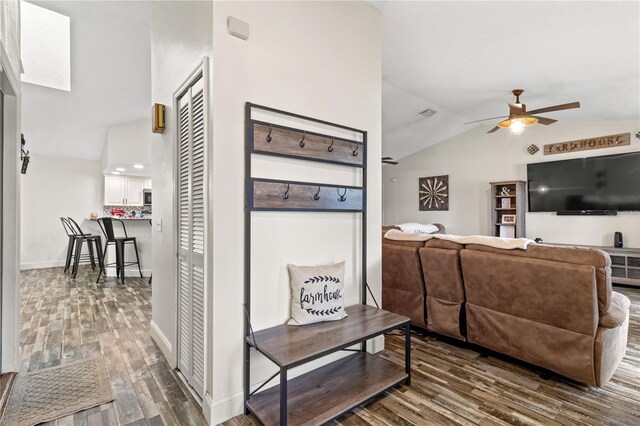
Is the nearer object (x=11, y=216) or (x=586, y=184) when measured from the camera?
(x=11, y=216)

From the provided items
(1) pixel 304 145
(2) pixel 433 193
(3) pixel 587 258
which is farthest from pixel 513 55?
(2) pixel 433 193

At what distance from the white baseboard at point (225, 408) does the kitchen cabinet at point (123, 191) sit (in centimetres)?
635

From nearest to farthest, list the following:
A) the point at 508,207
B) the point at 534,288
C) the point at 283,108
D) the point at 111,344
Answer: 1. the point at 283,108
2. the point at 534,288
3. the point at 111,344
4. the point at 508,207

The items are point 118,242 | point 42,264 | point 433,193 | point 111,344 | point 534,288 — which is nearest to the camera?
point 534,288

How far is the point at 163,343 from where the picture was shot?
2.53 meters

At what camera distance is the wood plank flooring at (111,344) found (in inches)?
70.0

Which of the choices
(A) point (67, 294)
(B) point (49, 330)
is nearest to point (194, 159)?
(B) point (49, 330)

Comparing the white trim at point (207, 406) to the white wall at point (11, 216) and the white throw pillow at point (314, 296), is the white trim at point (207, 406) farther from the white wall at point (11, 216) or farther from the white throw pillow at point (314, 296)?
the white wall at point (11, 216)

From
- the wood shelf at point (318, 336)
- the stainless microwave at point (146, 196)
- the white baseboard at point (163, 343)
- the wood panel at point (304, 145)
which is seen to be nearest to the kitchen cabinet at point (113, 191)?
the stainless microwave at point (146, 196)

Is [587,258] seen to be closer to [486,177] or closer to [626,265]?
[626,265]

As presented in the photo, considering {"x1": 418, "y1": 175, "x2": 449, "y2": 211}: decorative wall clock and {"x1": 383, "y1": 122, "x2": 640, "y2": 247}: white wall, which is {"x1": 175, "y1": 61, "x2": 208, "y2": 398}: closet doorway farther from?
{"x1": 418, "y1": 175, "x2": 449, "y2": 211}: decorative wall clock

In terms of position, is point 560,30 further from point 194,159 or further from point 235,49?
point 194,159

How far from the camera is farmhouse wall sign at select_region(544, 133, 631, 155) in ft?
16.8

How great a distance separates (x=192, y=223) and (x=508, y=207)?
6.49 meters
